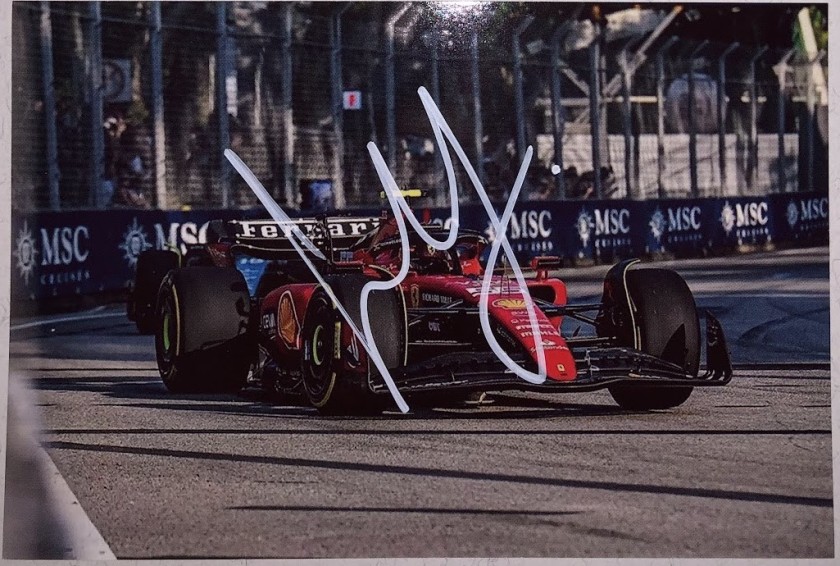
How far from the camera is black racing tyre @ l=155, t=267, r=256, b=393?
30.8 feet

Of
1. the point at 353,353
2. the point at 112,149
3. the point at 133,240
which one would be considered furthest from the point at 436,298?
the point at 133,240

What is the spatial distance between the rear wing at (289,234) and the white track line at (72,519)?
224 cm

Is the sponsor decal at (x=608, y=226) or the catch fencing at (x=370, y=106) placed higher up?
the catch fencing at (x=370, y=106)

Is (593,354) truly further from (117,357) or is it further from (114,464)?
(117,357)

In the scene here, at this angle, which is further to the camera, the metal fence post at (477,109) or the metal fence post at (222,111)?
the metal fence post at (222,111)

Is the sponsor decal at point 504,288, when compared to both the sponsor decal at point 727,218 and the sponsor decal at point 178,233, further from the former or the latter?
the sponsor decal at point 727,218

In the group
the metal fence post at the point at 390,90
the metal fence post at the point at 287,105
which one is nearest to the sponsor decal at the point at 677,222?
the metal fence post at the point at 287,105

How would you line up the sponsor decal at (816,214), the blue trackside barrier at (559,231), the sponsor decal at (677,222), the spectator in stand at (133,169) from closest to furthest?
the sponsor decal at (816,214)
the blue trackside barrier at (559,231)
the spectator in stand at (133,169)
the sponsor decal at (677,222)

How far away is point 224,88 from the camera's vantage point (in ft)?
48.6

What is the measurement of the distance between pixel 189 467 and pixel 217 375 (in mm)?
2257

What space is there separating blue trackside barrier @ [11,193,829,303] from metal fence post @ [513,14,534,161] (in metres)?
0.86

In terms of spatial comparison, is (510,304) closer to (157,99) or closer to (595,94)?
(157,99)

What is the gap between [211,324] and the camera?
9.41 meters

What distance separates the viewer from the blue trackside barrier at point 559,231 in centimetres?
1545
